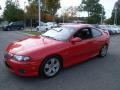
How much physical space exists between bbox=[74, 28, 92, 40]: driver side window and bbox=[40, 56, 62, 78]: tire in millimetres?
1255

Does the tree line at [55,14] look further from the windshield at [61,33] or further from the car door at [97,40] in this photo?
the windshield at [61,33]

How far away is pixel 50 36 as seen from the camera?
6.61 meters

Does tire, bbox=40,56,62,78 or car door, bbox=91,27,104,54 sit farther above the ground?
car door, bbox=91,27,104,54

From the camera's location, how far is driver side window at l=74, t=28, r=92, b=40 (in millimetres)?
6696

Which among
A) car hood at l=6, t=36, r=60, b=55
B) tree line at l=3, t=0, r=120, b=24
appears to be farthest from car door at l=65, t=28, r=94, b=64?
tree line at l=3, t=0, r=120, b=24

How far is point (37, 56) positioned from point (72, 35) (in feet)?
5.50

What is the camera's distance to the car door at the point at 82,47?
621 cm

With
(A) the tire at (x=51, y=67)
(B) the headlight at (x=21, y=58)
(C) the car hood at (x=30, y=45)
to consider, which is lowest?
(A) the tire at (x=51, y=67)

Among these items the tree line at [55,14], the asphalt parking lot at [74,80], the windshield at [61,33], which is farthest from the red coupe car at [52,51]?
the tree line at [55,14]

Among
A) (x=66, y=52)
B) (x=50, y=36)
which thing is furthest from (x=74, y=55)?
(x=50, y=36)

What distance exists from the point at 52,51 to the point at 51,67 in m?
0.46

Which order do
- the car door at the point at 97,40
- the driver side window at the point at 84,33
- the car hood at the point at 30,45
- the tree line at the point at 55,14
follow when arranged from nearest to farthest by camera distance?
the car hood at the point at 30,45
the driver side window at the point at 84,33
the car door at the point at 97,40
the tree line at the point at 55,14

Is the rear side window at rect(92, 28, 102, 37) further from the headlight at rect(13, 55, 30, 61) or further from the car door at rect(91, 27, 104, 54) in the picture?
the headlight at rect(13, 55, 30, 61)

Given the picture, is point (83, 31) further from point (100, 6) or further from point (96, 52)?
point (100, 6)
